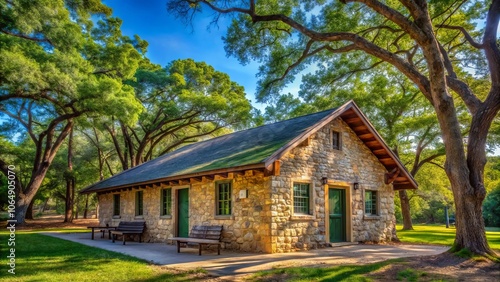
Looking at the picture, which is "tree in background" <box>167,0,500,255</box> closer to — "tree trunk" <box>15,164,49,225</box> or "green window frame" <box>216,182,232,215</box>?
"green window frame" <box>216,182,232,215</box>

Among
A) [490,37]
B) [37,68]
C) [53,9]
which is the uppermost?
[53,9]

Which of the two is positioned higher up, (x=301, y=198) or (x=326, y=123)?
(x=326, y=123)

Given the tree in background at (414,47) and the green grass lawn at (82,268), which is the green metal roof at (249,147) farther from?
the green grass lawn at (82,268)

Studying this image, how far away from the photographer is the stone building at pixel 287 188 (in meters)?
10.4

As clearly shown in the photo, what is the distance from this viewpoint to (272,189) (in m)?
10.2

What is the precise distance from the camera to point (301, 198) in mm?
11359

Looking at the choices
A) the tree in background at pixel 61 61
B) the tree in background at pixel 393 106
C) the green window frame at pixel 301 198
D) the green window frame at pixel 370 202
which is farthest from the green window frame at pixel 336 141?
the tree in background at pixel 61 61

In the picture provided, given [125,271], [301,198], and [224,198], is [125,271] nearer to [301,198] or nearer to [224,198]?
[224,198]

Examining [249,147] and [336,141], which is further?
[336,141]

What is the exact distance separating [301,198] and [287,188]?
94 centimetres

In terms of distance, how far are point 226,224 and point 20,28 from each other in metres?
12.5

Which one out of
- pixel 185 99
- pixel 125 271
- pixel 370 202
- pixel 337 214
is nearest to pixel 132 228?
pixel 125 271

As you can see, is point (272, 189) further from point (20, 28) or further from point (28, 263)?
point (20, 28)

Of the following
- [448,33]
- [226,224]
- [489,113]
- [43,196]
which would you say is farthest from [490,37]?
[43,196]
